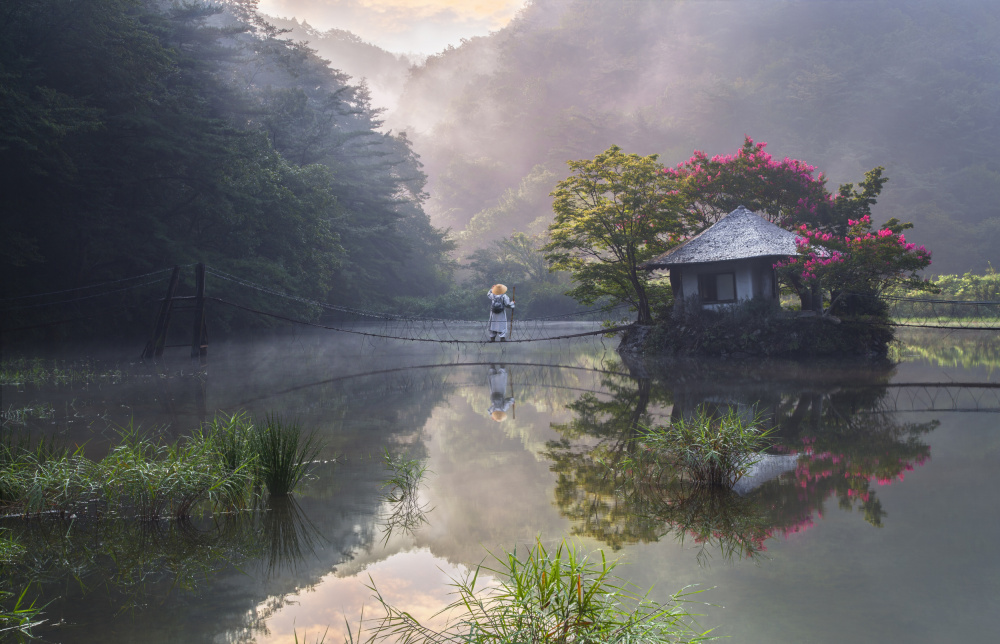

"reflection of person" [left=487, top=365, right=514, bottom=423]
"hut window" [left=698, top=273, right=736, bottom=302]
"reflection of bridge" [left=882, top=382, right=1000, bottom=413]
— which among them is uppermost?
"hut window" [left=698, top=273, right=736, bottom=302]

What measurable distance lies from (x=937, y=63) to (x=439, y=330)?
41.0m

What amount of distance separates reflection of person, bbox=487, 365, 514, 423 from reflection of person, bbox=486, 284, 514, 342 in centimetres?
270

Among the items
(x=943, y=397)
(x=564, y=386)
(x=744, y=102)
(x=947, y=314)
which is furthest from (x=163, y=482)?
(x=744, y=102)

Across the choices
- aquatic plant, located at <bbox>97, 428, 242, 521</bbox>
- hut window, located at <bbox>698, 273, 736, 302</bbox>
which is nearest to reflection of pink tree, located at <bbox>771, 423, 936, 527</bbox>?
aquatic plant, located at <bbox>97, 428, 242, 521</bbox>

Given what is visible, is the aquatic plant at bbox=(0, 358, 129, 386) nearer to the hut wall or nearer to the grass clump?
the grass clump

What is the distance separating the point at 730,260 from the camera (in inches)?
688

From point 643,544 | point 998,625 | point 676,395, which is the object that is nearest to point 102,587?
point 643,544

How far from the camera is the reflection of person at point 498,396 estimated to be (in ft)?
31.5

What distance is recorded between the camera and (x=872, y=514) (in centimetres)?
476

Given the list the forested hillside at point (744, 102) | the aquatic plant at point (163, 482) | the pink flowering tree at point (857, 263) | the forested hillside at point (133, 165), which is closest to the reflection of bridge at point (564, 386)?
the pink flowering tree at point (857, 263)

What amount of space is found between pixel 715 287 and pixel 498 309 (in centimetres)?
595

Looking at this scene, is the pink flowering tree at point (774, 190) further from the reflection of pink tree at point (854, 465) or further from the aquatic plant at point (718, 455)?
the aquatic plant at point (718, 455)

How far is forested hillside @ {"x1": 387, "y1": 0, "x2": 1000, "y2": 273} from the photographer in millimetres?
44844

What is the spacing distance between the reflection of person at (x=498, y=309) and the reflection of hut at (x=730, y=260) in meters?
3.94
